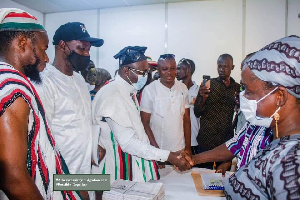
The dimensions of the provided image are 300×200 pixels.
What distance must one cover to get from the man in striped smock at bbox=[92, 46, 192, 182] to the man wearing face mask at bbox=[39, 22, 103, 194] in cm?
16

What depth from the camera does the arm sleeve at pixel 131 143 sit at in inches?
73.0

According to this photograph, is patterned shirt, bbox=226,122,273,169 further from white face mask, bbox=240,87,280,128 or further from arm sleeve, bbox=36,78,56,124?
arm sleeve, bbox=36,78,56,124

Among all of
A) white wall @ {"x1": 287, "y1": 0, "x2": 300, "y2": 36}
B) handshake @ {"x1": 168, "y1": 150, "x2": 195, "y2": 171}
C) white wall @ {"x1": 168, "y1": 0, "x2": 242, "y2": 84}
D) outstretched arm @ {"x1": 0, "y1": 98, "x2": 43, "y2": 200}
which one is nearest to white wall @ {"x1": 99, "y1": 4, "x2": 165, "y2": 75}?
white wall @ {"x1": 168, "y1": 0, "x2": 242, "y2": 84}

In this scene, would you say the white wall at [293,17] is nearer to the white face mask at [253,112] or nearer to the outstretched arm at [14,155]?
the white face mask at [253,112]

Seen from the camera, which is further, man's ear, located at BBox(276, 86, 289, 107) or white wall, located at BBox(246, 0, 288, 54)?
white wall, located at BBox(246, 0, 288, 54)

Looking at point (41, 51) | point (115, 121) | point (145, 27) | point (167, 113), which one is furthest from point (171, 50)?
point (41, 51)

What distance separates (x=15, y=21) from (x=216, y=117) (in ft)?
8.46

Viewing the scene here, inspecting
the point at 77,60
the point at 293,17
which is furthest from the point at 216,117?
the point at 293,17

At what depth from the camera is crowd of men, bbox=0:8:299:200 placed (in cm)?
93

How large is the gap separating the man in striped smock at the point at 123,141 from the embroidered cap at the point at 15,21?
0.86 m

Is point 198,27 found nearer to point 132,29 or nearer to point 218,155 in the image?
point 132,29

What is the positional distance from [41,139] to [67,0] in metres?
5.24

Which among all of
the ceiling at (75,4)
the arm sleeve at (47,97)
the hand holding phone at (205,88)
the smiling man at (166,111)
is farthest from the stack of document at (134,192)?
the ceiling at (75,4)

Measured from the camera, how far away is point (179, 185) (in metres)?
1.69
